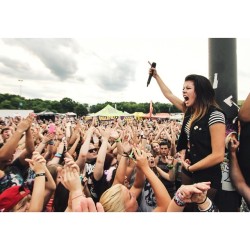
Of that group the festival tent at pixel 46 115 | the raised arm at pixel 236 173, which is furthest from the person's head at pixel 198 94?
the festival tent at pixel 46 115

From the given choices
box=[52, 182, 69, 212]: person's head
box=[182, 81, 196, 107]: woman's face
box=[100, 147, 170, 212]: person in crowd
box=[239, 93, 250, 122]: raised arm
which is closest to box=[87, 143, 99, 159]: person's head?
box=[52, 182, 69, 212]: person's head

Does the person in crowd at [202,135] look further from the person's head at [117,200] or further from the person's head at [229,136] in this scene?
the person's head at [117,200]

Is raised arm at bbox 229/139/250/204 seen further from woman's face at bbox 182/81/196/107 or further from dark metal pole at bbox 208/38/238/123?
woman's face at bbox 182/81/196/107

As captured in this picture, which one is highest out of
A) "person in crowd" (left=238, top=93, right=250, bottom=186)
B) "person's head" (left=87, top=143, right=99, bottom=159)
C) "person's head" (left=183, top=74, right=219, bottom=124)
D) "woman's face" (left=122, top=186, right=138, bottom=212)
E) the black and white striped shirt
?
"person's head" (left=183, top=74, right=219, bottom=124)

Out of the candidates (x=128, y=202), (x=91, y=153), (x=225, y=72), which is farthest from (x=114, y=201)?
(x=91, y=153)

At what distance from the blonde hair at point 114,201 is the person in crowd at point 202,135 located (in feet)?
1.50

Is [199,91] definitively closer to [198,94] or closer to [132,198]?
[198,94]

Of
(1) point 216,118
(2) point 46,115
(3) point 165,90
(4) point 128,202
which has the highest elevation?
(2) point 46,115

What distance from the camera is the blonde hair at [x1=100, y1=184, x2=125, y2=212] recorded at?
157 centimetres

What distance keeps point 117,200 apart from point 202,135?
734 mm

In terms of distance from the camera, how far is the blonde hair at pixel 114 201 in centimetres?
157

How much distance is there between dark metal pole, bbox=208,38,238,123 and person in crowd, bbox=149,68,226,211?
234mm

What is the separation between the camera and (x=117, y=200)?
1.59m
